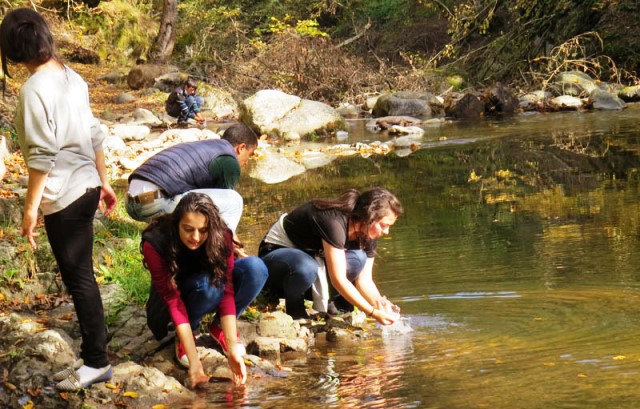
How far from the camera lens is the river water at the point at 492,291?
4.09 metres

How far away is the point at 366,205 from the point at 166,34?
2200 cm

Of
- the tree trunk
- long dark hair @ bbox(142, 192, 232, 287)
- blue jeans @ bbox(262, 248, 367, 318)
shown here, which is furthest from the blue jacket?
the tree trunk

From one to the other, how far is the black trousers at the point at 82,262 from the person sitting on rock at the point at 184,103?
1422cm

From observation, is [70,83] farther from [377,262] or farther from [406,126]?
[406,126]

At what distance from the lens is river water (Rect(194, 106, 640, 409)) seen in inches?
161

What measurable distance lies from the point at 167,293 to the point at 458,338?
1588mm

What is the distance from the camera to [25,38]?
3875 mm

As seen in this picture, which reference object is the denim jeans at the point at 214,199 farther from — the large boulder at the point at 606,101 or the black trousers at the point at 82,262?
the large boulder at the point at 606,101

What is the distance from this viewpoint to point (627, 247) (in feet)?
21.8

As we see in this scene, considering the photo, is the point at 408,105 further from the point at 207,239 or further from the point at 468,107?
the point at 207,239

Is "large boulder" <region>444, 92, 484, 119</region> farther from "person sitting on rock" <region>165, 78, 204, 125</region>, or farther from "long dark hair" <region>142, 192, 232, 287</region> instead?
"long dark hair" <region>142, 192, 232, 287</region>

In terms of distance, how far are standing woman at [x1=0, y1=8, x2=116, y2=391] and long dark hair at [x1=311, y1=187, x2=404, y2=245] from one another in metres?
1.29

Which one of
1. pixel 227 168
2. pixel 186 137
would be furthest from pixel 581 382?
pixel 186 137

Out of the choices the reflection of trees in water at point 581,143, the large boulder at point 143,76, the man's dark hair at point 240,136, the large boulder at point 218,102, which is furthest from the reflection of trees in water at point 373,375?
the large boulder at point 143,76
